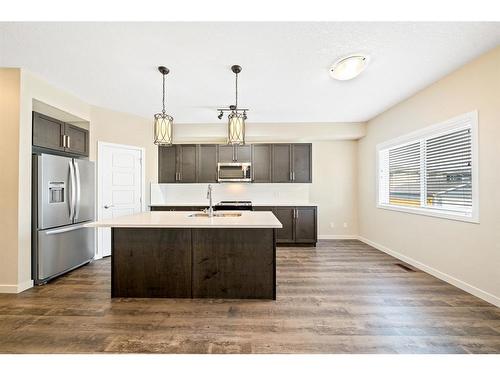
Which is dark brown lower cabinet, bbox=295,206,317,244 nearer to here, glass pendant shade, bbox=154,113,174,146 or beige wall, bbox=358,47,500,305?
beige wall, bbox=358,47,500,305

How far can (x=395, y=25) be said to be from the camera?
211 cm

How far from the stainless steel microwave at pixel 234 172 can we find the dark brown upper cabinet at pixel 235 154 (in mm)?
98

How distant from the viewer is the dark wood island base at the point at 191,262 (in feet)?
8.83

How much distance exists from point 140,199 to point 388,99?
15.2 ft

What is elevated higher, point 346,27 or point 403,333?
point 346,27

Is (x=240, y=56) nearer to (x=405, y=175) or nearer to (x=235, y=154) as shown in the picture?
(x=235, y=154)

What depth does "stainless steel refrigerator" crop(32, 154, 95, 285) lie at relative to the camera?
303 cm

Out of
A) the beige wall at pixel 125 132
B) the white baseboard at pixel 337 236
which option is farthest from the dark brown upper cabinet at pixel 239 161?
the white baseboard at pixel 337 236

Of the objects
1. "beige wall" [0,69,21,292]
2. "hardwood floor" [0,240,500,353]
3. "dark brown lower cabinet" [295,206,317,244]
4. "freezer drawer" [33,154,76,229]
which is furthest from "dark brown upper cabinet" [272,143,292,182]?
"beige wall" [0,69,21,292]

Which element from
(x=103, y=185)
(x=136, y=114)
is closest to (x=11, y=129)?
(x=103, y=185)

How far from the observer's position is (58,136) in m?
3.42

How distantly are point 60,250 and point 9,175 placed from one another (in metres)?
1.08

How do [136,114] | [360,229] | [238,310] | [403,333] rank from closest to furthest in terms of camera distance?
1. [403,333]
2. [238,310]
3. [136,114]
4. [360,229]

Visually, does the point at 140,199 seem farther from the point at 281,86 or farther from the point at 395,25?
the point at 395,25
